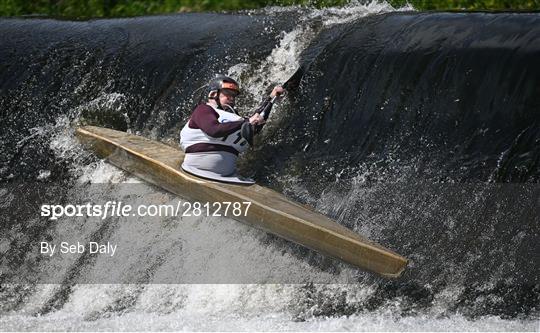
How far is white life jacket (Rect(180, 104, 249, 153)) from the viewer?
798 cm

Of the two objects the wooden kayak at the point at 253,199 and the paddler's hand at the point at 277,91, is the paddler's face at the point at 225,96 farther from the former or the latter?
the wooden kayak at the point at 253,199

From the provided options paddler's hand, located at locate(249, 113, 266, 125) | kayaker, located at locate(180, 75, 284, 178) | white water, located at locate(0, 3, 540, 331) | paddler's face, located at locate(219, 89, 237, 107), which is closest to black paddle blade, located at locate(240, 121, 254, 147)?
kayaker, located at locate(180, 75, 284, 178)

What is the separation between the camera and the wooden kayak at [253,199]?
7109 mm

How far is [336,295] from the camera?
7.23 m

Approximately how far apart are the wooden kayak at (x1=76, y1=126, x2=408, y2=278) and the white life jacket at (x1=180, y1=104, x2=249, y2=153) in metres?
0.24

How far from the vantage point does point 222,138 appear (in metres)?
7.98

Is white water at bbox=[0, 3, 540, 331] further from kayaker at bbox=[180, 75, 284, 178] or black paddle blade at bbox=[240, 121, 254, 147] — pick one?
black paddle blade at bbox=[240, 121, 254, 147]

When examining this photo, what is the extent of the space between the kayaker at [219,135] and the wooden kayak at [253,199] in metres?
0.14

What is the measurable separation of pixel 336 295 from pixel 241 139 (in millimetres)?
1476

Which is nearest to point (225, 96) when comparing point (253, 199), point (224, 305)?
point (253, 199)

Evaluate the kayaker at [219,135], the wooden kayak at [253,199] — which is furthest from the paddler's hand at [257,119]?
the wooden kayak at [253,199]

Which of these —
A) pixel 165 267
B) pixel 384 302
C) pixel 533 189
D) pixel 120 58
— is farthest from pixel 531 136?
pixel 120 58

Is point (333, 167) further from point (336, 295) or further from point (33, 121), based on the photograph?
point (33, 121)

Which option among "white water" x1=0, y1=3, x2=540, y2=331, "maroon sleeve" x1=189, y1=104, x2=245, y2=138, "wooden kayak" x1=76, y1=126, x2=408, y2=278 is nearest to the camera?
"white water" x1=0, y1=3, x2=540, y2=331
